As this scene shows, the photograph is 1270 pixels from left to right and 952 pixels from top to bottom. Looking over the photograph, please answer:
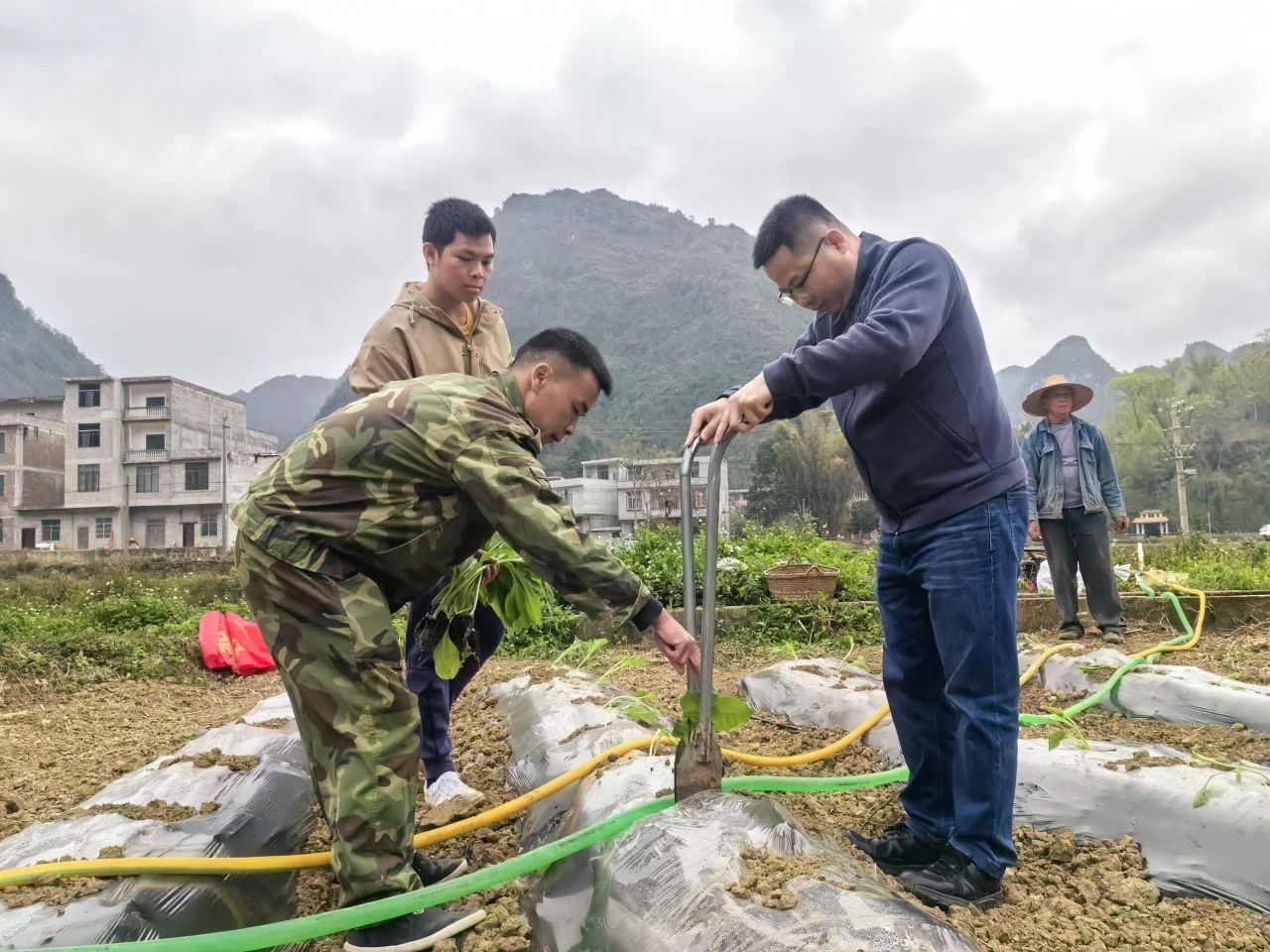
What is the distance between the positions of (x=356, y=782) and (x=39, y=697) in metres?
5.28

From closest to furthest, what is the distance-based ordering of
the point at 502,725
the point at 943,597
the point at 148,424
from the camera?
the point at 943,597 < the point at 502,725 < the point at 148,424

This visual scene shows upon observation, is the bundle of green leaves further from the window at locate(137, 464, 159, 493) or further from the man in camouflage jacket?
the window at locate(137, 464, 159, 493)

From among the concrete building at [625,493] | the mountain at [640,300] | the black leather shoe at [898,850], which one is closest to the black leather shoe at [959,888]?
the black leather shoe at [898,850]

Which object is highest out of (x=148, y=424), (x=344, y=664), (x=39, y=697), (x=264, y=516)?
(x=148, y=424)

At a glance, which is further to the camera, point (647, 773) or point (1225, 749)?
point (1225, 749)

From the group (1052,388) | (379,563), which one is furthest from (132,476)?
(379,563)

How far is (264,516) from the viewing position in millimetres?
1795

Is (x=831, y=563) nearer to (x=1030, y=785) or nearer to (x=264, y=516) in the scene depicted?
(x=1030, y=785)

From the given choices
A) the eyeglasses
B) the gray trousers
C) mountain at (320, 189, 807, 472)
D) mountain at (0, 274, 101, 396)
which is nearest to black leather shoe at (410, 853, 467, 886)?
the eyeglasses

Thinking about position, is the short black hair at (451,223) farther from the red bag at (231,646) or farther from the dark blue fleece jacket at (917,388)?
the red bag at (231,646)

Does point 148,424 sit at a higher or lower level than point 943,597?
higher

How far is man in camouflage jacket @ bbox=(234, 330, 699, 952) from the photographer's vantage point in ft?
5.56

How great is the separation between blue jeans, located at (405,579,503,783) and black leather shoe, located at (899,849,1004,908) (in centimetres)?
132

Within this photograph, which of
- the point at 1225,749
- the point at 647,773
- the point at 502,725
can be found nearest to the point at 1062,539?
the point at 1225,749
